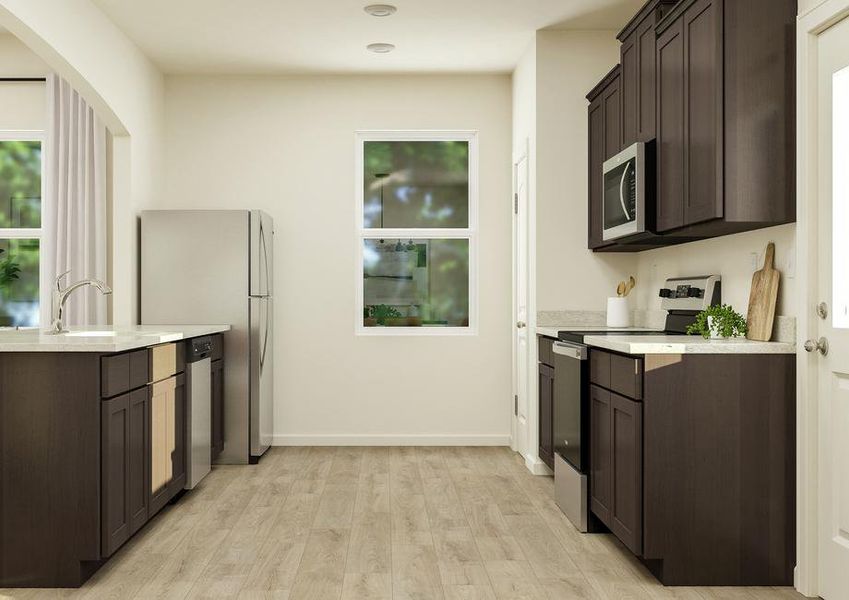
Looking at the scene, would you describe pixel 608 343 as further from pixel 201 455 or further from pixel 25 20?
pixel 25 20

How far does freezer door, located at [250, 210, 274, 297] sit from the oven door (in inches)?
82.7

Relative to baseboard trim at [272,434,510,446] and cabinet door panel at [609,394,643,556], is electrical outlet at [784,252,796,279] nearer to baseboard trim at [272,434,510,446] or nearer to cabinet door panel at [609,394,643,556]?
cabinet door panel at [609,394,643,556]

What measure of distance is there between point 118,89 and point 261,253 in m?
1.35

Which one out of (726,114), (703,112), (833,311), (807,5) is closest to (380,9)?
(703,112)

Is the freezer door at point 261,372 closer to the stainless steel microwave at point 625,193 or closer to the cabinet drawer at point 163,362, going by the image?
the cabinet drawer at point 163,362

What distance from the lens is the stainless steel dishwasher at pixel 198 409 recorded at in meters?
4.23

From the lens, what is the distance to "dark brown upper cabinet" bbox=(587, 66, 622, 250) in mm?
4254

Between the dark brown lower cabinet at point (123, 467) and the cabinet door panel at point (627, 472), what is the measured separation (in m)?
2.02

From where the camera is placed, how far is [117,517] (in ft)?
10.2

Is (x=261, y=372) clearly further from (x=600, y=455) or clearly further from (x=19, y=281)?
(x=600, y=455)

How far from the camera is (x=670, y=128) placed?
134 inches

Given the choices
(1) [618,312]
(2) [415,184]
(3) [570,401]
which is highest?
(2) [415,184]

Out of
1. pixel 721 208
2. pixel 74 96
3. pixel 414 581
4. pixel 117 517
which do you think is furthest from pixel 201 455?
pixel 721 208

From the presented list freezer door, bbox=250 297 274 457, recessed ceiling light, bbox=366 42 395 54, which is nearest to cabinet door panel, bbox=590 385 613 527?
freezer door, bbox=250 297 274 457
